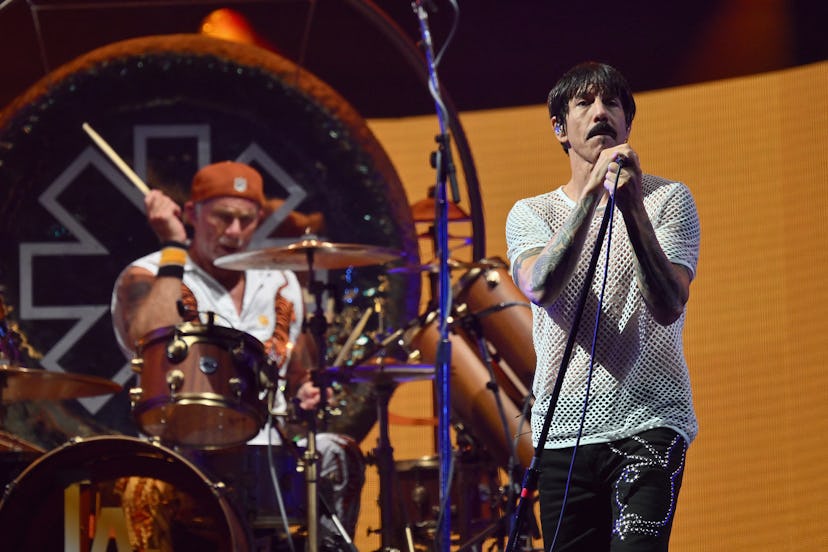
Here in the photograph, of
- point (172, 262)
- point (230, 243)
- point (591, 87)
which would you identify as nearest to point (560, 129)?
point (591, 87)

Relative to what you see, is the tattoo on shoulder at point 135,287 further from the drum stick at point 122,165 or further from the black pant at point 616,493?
the black pant at point 616,493

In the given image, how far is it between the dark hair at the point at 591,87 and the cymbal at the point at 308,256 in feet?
6.80

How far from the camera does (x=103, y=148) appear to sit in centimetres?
591

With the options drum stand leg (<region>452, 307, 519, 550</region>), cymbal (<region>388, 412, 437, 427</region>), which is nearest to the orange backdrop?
cymbal (<region>388, 412, 437, 427</region>)

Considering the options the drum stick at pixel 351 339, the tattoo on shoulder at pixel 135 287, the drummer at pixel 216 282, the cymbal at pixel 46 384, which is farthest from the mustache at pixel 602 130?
the tattoo on shoulder at pixel 135 287

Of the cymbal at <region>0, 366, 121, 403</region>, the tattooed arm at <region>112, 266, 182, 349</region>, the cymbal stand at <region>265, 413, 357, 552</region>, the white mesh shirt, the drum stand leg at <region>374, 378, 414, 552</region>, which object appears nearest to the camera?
the white mesh shirt

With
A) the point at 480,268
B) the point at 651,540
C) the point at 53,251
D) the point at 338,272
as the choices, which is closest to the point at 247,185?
the point at 338,272

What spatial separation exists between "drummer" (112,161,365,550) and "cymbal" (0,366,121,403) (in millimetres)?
603

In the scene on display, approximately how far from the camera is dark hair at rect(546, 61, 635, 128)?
2496 mm

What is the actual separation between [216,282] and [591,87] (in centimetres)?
347

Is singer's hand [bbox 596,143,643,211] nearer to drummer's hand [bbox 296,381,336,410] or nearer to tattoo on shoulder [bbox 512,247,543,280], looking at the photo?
tattoo on shoulder [bbox 512,247,543,280]

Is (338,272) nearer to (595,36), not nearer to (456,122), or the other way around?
(456,122)

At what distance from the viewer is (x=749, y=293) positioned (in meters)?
5.95

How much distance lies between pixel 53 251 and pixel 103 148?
1.82 ft
